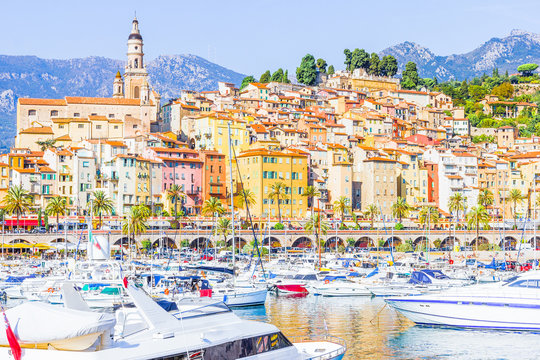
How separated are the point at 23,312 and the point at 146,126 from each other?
110 meters

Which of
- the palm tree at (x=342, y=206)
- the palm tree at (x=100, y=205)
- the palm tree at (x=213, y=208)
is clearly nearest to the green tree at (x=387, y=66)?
the palm tree at (x=342, y=206)

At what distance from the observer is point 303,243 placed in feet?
335

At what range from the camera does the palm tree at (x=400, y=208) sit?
11044 cm

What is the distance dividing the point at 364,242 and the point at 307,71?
73.1 metres

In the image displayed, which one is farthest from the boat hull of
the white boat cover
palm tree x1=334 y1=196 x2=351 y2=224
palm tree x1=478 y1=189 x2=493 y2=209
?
palm tree x1=478 y1=189 x2=493 y2=209

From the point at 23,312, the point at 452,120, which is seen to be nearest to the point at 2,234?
the point at 23,312

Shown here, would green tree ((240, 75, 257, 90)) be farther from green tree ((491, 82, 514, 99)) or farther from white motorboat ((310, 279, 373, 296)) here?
white motorboat ((310, 279, 373, 296))

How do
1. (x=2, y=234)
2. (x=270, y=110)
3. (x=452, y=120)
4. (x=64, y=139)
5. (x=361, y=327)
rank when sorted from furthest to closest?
1. (x=452, y=120)
2. (x=270, y=110)
3. (x=64, y=139)
4. (x=2, y=234)
5. (x=361, y=327)

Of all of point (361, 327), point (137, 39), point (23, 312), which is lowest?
point (361, 327)

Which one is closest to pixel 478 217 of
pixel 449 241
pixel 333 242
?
pixel 449 241

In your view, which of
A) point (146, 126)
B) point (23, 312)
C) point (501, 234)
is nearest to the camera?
point (23, 312)

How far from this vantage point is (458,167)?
127 m

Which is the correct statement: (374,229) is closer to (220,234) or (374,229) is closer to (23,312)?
(220,234)

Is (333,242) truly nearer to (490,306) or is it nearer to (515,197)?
(515,197)
